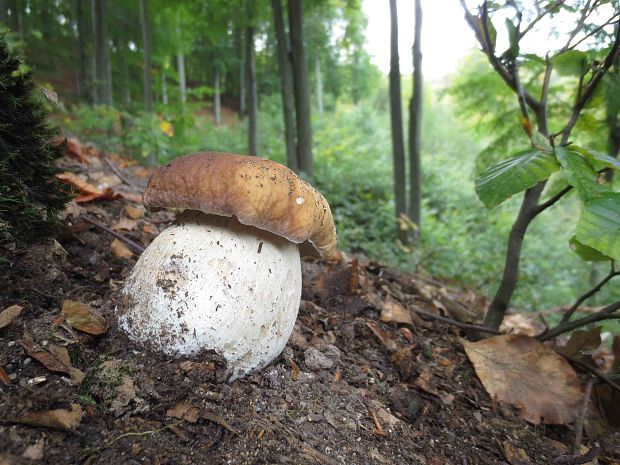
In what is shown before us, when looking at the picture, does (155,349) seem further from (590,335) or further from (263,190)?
(590,335)

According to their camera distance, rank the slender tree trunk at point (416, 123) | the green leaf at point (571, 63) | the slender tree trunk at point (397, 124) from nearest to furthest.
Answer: the green leaf at point (571, 63) → the slender tree trunk at point (397, 124) → the slender tree trunk at point (416, 123)

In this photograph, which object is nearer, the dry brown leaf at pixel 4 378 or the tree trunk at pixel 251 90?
the dry brown leaf at pixel 4 378

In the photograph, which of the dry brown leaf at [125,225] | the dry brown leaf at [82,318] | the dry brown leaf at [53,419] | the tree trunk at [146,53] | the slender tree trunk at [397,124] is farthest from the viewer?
the tree trunk at [146,53]

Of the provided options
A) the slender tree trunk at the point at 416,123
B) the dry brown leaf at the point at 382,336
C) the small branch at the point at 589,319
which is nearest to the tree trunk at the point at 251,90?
the slender tree trunk at the point at 416,123

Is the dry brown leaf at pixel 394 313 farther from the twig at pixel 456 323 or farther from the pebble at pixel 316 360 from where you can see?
the pebble at pixel 316 360

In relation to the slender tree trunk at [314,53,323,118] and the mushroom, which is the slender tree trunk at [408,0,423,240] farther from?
the slender tree trunk at [314,53,323,118]

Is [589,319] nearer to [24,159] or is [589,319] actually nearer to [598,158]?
[598,158]

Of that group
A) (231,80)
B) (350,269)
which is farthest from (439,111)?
(350,269)

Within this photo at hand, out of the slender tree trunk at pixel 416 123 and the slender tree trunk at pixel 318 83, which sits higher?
the slender tree trunk at pixel 318 83
